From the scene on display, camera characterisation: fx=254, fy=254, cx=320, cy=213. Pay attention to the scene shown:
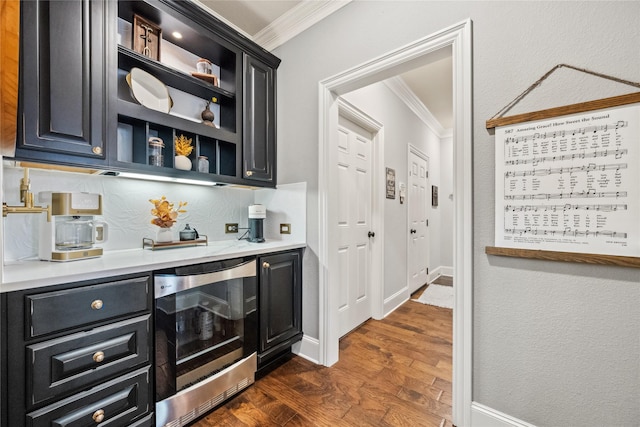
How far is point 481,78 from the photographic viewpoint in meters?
1.36

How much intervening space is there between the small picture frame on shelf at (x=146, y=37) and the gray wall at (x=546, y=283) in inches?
65.1

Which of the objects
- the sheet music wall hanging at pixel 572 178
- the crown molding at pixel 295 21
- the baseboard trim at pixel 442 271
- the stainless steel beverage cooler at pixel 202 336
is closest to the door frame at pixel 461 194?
the sheet music wall hanging at pixel 572 178

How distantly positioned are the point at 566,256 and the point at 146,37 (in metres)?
2.65

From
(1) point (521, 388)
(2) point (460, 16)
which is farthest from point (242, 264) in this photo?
(2) point (460, 16)

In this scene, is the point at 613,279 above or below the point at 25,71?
below

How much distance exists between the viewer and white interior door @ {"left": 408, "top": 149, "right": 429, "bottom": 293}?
369 centimetres

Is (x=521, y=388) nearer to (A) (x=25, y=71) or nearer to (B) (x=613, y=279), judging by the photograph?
(B) (x=613, y=279)

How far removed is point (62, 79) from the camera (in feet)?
4.06

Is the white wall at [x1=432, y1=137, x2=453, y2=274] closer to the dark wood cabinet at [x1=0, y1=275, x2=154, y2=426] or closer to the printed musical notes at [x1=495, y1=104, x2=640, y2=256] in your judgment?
the printed musical notes at [x1=495, y1=104, x2=640, y2=256]

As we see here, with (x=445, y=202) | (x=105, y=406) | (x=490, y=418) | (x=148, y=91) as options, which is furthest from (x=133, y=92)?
(x=445, y=202)

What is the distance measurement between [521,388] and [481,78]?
1.59 meters

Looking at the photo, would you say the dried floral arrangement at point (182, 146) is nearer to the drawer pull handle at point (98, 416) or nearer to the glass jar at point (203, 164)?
the glass jar at point (203, 164)

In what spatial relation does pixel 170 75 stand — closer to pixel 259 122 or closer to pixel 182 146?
pixel 182 146

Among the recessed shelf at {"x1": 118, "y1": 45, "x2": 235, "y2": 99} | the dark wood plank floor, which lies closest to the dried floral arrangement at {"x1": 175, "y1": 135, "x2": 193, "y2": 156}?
the recessed shelf at {"x1": 118, "y1": 45, "x2": 235, "y2": 99}
